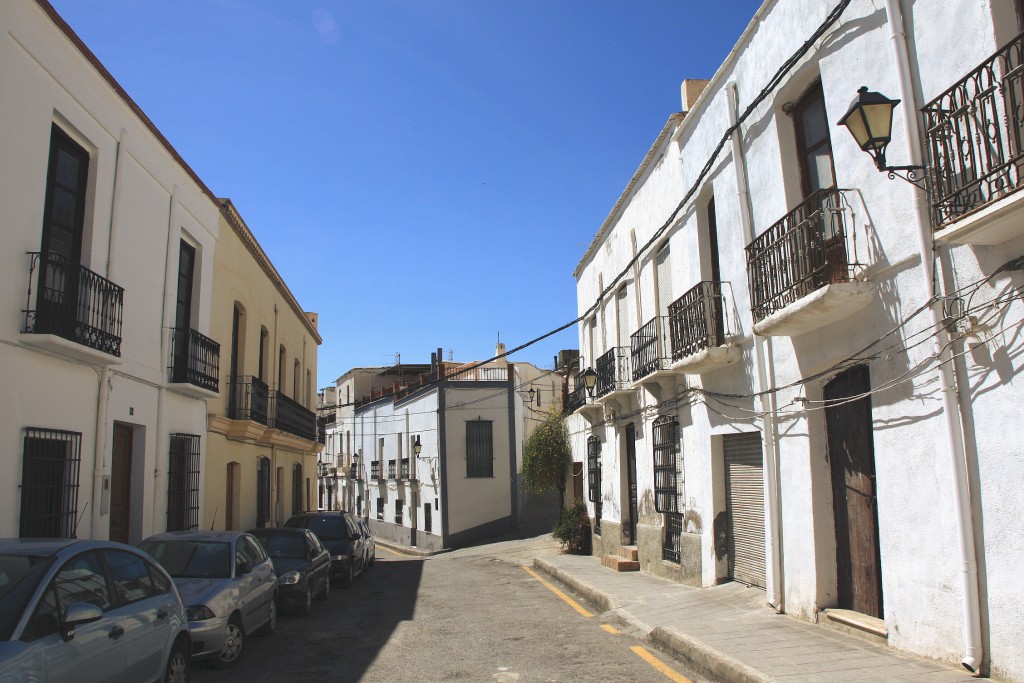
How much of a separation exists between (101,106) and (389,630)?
822 centimetres

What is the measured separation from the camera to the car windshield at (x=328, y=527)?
56.1 ft

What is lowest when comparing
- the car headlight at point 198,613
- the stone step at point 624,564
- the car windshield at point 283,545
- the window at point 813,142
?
the stone step at point 624,564

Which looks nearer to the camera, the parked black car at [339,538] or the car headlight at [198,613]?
the car headlight at [198,613]

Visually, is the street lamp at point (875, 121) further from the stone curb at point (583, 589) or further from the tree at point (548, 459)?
the tree at point (548, 459)

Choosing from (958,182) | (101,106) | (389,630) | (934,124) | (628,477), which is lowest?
(389,630)

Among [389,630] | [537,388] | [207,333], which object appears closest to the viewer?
[389,630]

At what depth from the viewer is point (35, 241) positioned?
363 inches

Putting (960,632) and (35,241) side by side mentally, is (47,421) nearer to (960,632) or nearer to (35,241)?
(35,241)

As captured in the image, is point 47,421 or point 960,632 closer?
point 960,632

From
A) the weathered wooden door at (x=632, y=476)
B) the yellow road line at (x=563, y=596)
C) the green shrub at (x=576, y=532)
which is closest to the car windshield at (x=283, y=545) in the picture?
the yellow road line at (x=563, y=596)

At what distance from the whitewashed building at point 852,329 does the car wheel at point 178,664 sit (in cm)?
630

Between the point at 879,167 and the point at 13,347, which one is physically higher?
the point at 879,167

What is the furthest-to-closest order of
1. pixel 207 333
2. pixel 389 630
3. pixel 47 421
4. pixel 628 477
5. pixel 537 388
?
pixel 537 388
pixel 628 477
pixel 207 333
pixel 389 630
pixel 47 421

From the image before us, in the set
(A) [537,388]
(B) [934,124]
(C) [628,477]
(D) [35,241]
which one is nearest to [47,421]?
(D) [35,241]
